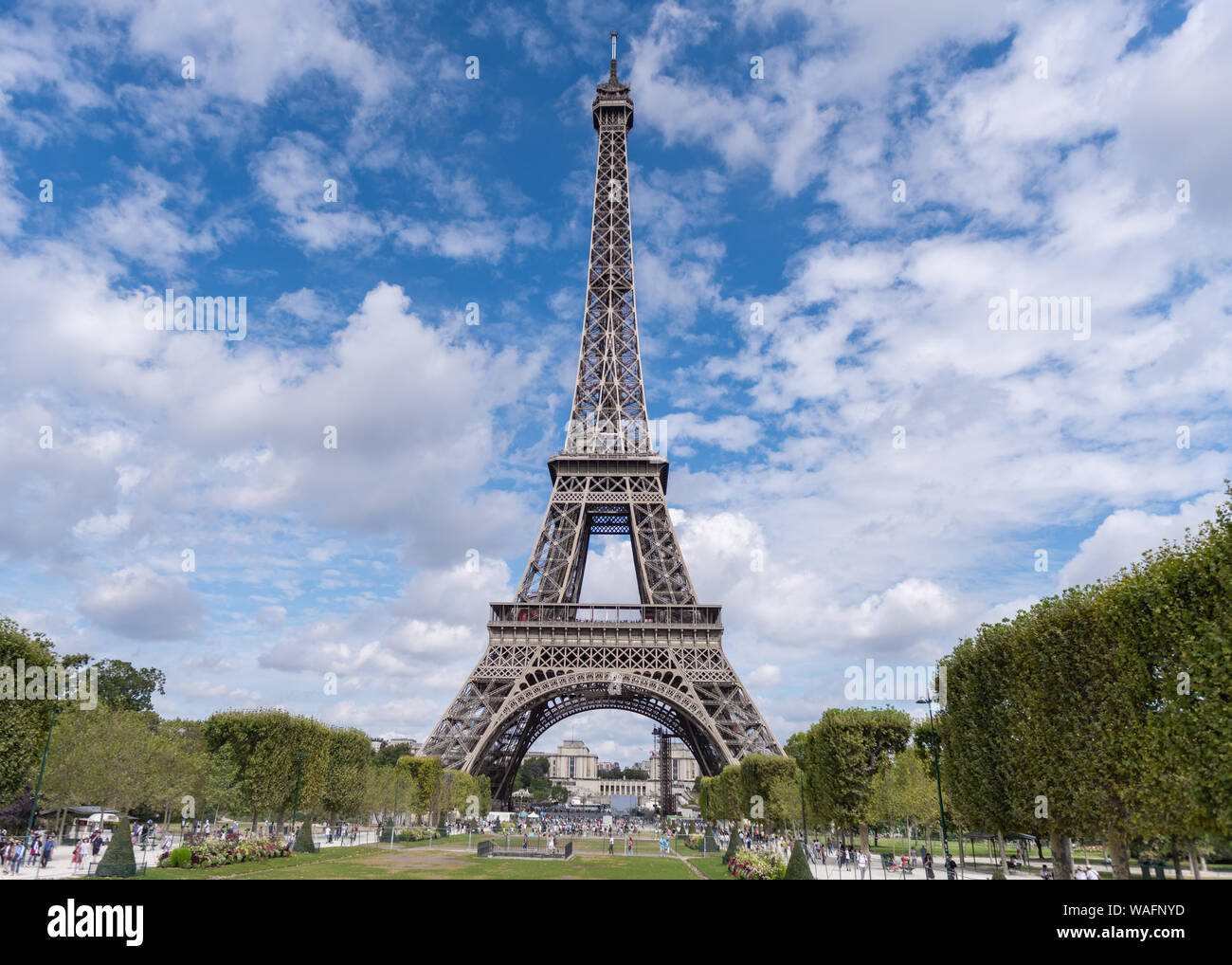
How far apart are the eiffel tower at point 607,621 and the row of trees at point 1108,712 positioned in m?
25.8

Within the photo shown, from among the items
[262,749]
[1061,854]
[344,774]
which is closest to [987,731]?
[1061,854]

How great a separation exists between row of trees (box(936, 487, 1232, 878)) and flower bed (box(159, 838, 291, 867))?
103 feet

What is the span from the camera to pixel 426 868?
105 ft

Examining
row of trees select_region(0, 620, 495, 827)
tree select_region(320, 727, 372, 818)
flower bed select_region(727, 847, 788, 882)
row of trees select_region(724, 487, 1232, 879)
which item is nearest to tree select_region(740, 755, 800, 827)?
flower bed select_region(727, 847, 788, 882)

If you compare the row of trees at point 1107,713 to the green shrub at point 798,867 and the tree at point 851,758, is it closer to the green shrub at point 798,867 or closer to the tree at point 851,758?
the green shrub at point 798,867

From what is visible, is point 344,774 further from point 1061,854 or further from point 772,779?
point 1061,854

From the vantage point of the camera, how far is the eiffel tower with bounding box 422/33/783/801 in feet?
183

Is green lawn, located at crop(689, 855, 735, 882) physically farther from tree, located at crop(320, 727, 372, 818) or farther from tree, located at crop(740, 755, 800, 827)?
tree, located at crop(320, 727, 372, 818)

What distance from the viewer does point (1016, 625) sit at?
27.0 metres

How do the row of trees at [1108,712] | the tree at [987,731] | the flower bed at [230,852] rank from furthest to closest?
the flower bed at [230,852] → the tree at [987,731] → the row of trees at [1108,712]

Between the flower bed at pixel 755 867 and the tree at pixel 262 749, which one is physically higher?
the tree at pixel 262 749

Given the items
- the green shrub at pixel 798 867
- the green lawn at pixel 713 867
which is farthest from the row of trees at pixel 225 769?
the green shrub at pixel 798 867

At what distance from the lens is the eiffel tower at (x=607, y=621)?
183ft

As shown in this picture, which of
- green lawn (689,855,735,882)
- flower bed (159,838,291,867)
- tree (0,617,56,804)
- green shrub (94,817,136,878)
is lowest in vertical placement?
green lawn (689,855,735,882)
